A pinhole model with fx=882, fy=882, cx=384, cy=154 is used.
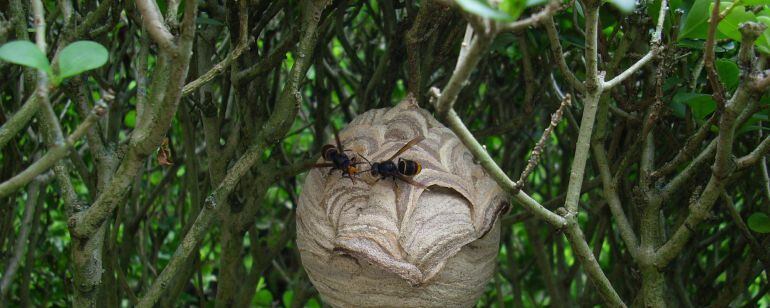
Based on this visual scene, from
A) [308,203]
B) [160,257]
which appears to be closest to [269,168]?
[308,203]

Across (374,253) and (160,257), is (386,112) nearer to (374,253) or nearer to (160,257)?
(374,253)

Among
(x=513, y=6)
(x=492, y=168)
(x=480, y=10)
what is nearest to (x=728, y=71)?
(x=492, y=168)

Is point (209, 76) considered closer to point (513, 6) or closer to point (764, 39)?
point (513, 6)

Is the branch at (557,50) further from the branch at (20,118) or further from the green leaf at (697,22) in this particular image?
the branch at (20,118)

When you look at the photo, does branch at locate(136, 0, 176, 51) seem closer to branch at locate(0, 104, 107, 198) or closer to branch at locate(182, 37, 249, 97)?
branch at locate(0, 104, 107, 198)

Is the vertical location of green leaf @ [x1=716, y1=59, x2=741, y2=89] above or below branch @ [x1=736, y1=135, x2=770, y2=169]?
above

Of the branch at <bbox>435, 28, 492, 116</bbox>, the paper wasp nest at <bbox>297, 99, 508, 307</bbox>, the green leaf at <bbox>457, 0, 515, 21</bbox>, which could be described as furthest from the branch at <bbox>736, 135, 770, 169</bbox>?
the green leaf at <bbox>457, 0, 515, 21</bbox>

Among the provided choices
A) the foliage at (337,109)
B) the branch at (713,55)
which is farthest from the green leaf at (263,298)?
the branch at (713,55)
